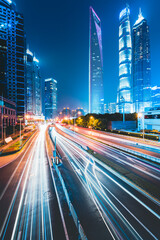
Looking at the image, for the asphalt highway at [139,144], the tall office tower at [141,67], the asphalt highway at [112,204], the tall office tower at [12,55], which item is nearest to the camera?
the asphalt highway at [112,204]

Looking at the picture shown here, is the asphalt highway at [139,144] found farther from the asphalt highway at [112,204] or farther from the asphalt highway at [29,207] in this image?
the asphalt highway at [29,207]

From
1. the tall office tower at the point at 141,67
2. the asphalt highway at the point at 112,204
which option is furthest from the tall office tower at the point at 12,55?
the tall office tower at the point at 141,67

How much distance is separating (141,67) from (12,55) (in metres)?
194

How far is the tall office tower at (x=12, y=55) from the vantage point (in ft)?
258

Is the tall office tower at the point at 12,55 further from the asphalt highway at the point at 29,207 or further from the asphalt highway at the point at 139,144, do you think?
the asphalt highway at the point at 29,207

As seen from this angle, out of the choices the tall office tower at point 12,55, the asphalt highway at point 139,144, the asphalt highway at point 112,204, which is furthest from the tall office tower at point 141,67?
the asphalt highway at point 112,204

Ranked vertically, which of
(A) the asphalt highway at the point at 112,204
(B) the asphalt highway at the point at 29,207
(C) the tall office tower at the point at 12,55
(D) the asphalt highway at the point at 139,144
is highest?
(C) the tall office tower at the point at 12,55

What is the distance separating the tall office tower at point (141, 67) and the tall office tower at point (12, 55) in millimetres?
178521

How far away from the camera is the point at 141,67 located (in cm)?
17388

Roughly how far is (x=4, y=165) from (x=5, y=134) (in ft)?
89.5

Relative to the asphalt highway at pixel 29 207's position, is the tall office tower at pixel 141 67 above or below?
above

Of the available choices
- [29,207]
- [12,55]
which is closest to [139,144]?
[29,207]

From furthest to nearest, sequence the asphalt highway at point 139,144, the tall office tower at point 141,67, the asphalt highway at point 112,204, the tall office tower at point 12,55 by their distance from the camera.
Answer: the tall office tower at point 141,67 → the tall office tower at point 12,55 → the asphalt highway at point 139,144 → the asphalt highway at point 112,204

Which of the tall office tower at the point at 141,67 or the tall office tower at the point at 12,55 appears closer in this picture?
the tall office tower at the point at 12,55
